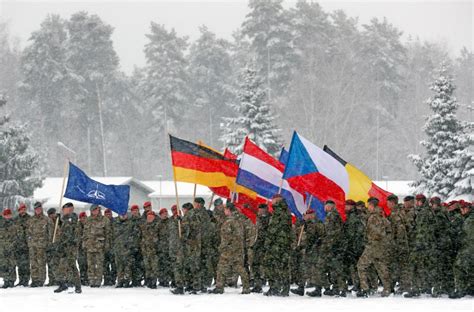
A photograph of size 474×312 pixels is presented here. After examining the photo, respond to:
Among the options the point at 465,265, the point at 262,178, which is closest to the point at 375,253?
the point at 465,265

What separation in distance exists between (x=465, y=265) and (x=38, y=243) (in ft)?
28.4

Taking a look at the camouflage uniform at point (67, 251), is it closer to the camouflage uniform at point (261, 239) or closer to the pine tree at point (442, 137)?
the camouflage uniform at point (261, 239)

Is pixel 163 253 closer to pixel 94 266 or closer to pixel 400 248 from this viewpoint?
pixel 94 266

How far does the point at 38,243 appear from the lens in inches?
672

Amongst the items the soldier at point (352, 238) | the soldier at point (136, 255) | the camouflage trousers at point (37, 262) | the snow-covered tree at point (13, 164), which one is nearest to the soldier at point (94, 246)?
the soldier at point (136, 255)

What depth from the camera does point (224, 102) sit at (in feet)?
260

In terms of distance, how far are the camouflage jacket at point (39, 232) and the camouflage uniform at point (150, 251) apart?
1.99 meters

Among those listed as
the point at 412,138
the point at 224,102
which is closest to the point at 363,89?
the point at 412,138

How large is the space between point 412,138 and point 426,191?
4108 centimetres

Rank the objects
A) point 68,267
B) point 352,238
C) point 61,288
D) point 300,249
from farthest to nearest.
→ 1. point 68,267
2. point 61,288
3. point 300,249
4. point 352,238

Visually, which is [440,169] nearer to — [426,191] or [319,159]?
[426,191]

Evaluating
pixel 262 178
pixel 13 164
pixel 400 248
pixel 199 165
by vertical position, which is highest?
pixel 13 164

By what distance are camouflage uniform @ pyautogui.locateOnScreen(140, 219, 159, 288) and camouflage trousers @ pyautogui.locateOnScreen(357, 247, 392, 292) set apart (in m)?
4.58

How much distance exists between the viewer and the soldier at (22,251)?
17344 mm
